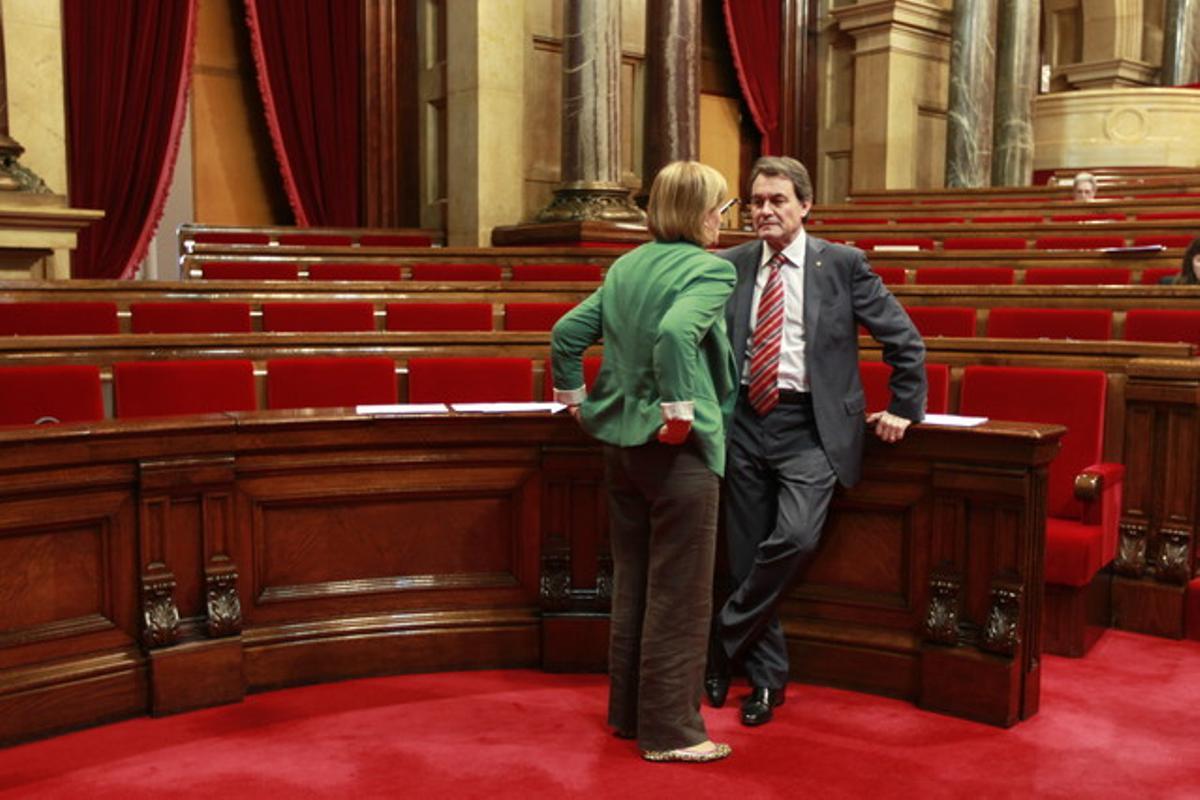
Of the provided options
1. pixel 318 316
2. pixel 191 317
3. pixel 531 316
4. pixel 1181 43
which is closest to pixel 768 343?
pixel 531 316

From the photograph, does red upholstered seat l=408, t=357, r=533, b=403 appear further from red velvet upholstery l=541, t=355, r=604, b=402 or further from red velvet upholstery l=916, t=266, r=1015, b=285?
red velvet upholstery l=916, t=266, r=1015, b=285

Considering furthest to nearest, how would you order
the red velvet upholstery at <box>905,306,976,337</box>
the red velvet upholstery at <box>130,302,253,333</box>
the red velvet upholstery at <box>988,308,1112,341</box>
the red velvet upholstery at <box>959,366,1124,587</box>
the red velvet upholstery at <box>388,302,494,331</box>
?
the red velvet upholstery at <box>388,302,494,331</box>, the red velvet upholstery at <box>130,302,253,333</box>, the red velvet upholstery at <box>905,306,976,337</box>, the red velvet upholstery at <box>988,308,1112,341</box>, the red velvet upholstery at <box>959,366,1124,587</box>

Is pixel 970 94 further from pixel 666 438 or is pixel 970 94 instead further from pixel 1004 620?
pixel 666 438

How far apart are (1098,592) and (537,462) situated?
150 cm

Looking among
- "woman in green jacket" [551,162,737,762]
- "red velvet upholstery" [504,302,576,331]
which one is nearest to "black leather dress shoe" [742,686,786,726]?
"woman in green jacket" [551,162,737,762]

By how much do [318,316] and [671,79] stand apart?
4.27 meters

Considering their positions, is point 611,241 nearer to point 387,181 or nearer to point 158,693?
point 387,181

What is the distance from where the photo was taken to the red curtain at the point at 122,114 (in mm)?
7152

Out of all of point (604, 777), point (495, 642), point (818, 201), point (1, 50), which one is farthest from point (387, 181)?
point (604, 777)

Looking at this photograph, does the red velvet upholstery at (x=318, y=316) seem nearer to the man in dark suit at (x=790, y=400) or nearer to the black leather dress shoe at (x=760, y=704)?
the man in dark suit at (x=790, y=400)

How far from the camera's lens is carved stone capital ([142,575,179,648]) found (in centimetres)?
241

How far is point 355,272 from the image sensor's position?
604 centimetres

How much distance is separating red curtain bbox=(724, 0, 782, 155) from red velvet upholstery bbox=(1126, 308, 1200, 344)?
688 centimetres

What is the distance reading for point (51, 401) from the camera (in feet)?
9.93
